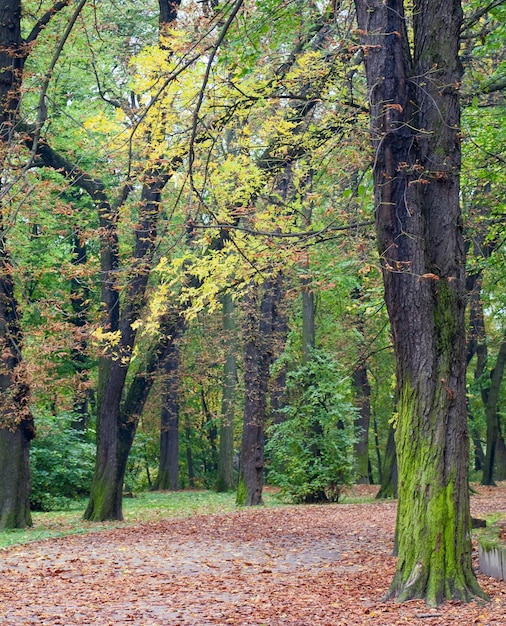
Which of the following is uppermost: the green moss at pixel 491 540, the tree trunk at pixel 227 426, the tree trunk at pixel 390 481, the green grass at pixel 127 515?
the tree trunk at pixel 227 426

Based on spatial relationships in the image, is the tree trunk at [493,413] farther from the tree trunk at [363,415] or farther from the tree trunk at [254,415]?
the tree trunk at [254,415]

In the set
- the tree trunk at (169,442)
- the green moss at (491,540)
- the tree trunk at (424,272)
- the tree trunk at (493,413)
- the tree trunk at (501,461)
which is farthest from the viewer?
the tree trunk at (501,461)

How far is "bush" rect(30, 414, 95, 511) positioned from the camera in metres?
20.8

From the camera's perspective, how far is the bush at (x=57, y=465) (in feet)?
68.1

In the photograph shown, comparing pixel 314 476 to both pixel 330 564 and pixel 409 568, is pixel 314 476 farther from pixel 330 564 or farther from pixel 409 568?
pixel 409 568

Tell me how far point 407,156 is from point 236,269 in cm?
453

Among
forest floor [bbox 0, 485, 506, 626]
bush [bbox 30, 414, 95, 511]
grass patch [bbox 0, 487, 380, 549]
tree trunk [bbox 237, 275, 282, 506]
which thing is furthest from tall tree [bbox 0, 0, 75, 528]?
tree trunk [bbox 237, 275, 282, 506]

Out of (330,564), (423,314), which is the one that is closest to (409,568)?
(423,314)

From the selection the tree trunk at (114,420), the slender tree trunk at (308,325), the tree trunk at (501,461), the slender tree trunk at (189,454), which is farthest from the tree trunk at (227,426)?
the tree trunk at (114,420)

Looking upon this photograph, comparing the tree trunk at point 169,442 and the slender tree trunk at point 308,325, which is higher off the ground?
the slender tree trunk at point 308,325

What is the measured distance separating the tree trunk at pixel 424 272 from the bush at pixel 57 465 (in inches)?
597

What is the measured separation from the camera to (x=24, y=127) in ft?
50.3

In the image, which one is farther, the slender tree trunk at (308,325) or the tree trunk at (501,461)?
the tree trunk at (501,461)

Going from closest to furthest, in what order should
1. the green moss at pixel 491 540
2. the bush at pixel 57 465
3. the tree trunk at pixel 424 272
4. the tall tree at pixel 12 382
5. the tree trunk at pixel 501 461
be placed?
1. the tree trunk at pixel 424 272
2. the green moss at pixel 491 540
3. the tall tree at pixel 12 382
4. the bush at pixel 57 465
5. the tree trunk at pixel 501 461
